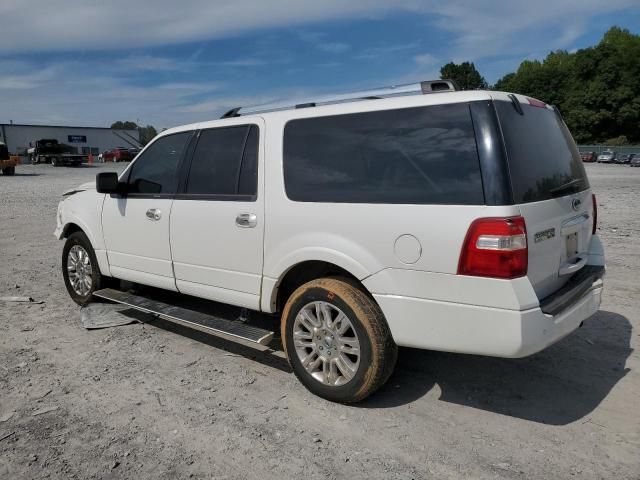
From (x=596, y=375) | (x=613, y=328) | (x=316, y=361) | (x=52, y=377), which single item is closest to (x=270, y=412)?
(x=316, y=361)

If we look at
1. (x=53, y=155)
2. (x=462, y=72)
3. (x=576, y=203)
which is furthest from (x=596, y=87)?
(x=576, y=203)

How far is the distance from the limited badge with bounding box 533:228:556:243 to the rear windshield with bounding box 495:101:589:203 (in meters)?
0.20

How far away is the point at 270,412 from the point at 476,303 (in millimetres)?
1558

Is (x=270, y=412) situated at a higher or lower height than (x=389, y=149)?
lower

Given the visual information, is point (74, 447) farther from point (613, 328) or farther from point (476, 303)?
point (613, 328)

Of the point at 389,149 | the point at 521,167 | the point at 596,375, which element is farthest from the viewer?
the point at 596,375

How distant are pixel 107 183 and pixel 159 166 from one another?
0.55 meters

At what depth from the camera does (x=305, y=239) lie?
3686 millimetres

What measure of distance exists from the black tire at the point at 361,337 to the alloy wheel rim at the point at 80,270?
312 cm

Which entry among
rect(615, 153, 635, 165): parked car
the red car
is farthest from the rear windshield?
rect(615, 153, 635, 165): parked car

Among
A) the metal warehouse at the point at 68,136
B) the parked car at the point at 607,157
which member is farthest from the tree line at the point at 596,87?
the metal warehouse at the point at 68,136

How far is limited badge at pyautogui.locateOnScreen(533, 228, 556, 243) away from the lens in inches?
122

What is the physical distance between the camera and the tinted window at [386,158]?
308 centimetres

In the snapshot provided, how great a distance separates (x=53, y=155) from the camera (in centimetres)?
4512
